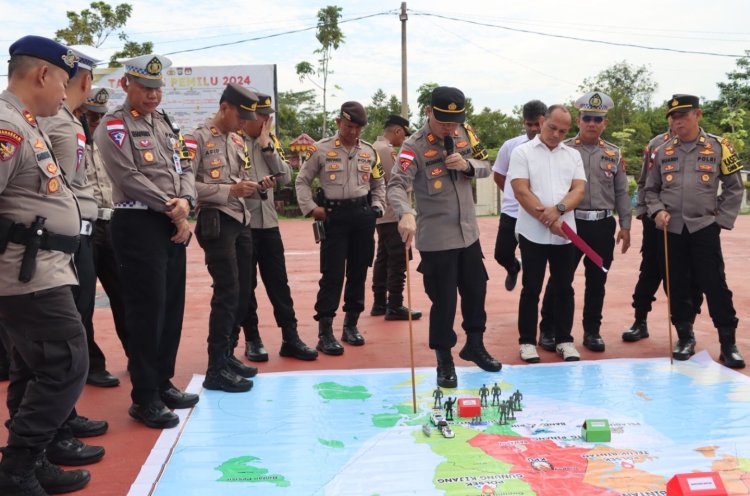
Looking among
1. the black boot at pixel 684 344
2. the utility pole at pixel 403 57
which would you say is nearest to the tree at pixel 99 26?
the utility pole at pixel 403 57

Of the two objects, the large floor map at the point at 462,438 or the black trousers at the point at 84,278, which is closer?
the large floor map at the point at 462,438

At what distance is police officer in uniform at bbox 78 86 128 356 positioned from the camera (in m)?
4.49

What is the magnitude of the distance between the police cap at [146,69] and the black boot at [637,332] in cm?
410

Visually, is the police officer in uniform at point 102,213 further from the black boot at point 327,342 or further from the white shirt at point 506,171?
the white shirt at point 506,171

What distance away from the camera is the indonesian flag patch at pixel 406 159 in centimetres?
447

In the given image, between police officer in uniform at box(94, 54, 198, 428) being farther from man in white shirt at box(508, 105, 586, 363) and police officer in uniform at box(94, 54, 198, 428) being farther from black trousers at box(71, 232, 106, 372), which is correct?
man in white shirt at box(508, 105, 586, 363)

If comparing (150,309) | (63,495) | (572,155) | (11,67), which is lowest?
(63,495)

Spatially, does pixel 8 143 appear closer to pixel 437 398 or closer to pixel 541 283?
pixel 437 398

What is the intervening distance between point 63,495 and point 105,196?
6.98 ft

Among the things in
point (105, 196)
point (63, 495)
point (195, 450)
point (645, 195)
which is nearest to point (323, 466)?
point (195, 450)

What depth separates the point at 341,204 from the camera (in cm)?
532

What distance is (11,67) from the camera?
2.73 meters

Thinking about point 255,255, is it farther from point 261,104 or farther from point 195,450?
point 195,450

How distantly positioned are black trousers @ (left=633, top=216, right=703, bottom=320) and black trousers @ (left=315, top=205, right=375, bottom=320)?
7.32 ft
